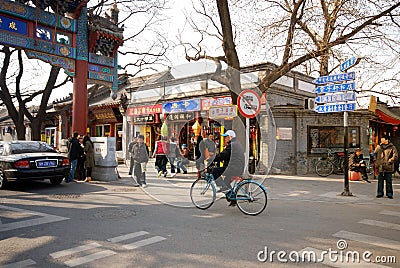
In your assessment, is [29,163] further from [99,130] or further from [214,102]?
[99,130]

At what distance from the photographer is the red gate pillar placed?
43.4 feet

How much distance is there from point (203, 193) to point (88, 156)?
6047mm

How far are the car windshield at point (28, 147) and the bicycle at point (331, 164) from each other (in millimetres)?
11445

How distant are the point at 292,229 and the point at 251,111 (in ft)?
9.65

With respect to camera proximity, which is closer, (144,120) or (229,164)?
(229,164)

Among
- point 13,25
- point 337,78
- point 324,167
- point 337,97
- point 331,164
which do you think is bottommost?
point 324,167

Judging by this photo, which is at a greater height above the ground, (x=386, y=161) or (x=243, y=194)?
(x=386, y=161)

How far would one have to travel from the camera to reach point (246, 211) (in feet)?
22.2

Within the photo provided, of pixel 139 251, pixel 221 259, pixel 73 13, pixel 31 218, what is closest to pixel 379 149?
pixel 221 259

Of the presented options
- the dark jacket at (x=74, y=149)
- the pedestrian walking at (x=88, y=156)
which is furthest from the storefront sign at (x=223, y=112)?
the dark jacket at (x=74, y=149)

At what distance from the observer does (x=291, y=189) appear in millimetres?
10500

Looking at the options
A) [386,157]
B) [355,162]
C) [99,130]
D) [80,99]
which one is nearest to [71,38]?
[80,99]

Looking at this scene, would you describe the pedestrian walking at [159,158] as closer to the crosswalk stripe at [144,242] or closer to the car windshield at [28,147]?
the car windshield at [28,147]

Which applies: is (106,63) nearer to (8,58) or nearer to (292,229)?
(8,58)
